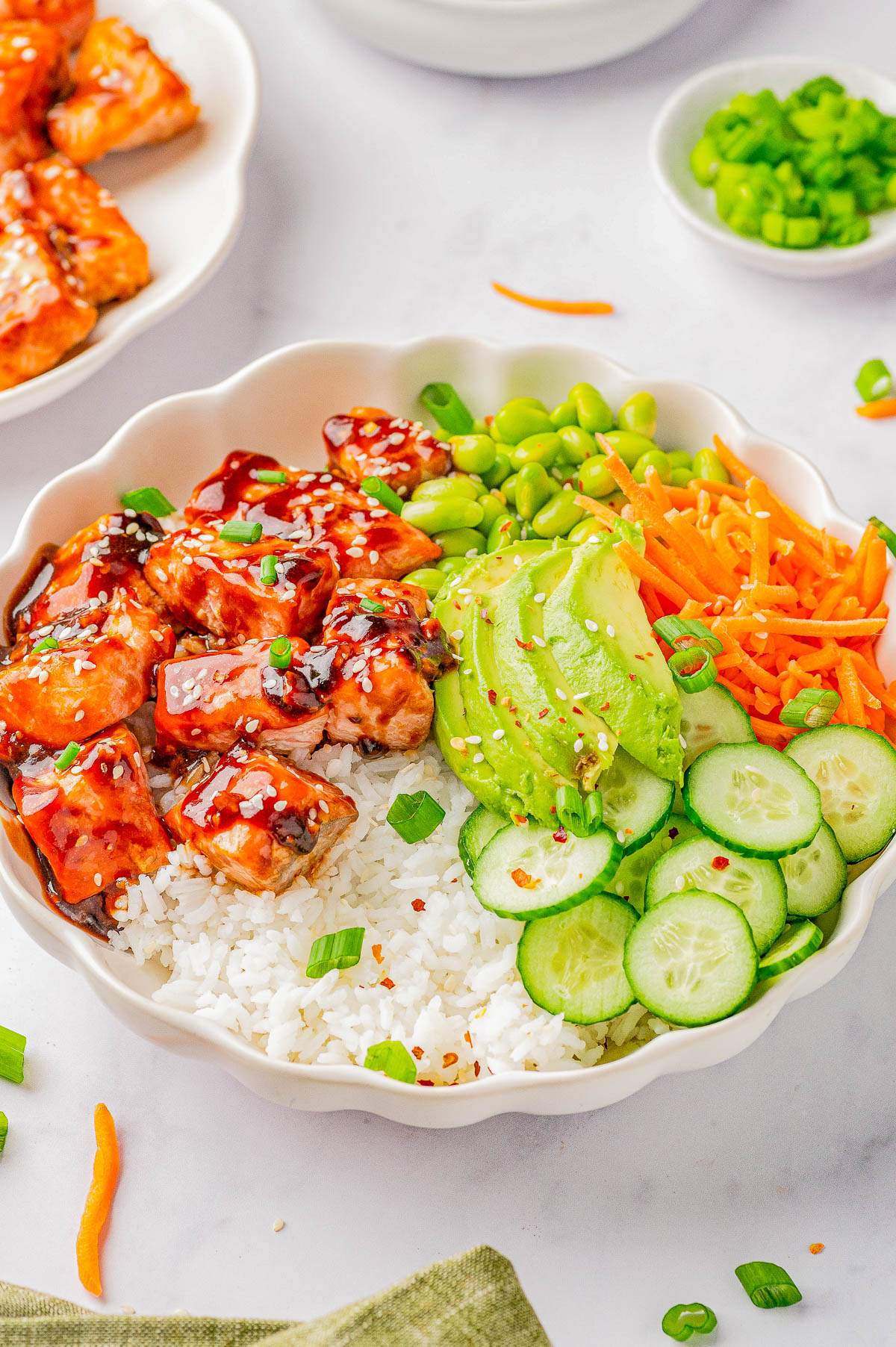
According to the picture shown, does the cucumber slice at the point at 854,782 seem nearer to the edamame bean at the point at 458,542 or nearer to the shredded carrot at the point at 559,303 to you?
the edamame bean at the point at 458,542

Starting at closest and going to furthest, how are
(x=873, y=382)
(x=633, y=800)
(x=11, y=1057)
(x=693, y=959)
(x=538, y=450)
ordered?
(x=693, y=959)
(x=633, y=800)
(x=11, y=1057)
(x=538, y=450)
(x=873, y=382)

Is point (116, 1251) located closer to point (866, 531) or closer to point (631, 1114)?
point (631, 1114)

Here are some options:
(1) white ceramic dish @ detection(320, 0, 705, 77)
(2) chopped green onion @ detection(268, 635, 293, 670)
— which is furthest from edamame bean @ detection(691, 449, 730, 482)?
(1) white ceramic dish @ detection(320, 0, 705, 77)

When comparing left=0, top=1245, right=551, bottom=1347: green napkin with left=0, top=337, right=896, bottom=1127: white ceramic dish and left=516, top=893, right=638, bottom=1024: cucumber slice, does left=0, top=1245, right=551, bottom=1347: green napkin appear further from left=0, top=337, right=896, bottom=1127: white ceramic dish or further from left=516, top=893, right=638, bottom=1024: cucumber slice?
left=516, top=893, right=638, bottom=1024: cucumber slice

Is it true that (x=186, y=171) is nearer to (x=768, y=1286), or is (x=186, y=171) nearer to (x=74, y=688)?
(x=74, y=688)

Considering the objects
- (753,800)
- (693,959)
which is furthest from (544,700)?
(693,959)

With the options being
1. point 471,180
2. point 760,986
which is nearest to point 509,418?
point 471,180

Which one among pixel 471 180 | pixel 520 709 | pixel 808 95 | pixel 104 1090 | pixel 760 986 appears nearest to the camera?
pixel 760 986
